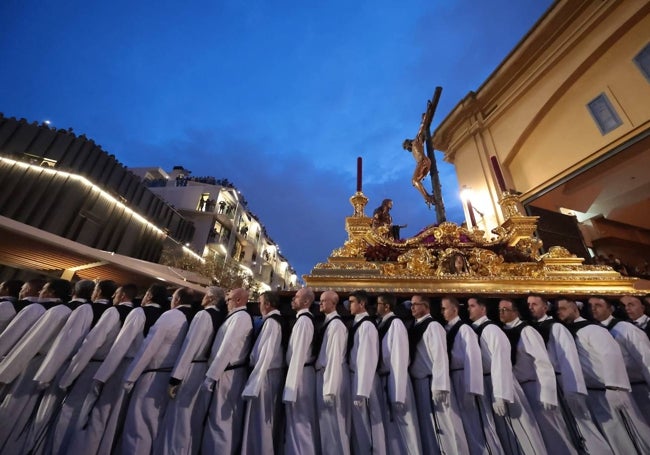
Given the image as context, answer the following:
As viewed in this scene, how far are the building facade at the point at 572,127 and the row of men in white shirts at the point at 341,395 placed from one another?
2819mm

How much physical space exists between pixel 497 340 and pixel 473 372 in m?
0.39

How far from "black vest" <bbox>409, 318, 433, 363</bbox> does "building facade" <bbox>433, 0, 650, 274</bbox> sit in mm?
2756

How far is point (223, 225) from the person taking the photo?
69.9 ft

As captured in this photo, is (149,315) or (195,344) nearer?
(195,344)

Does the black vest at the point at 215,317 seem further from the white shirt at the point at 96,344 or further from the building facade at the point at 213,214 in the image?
the building facade at the point at 213,214

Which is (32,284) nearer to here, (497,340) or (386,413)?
(386,413)

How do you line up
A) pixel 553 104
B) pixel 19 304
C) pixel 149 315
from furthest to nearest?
pixel 553 104 → pixel 19 304 → pixel 149 315

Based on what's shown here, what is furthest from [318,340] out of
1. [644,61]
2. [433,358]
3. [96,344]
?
[644,61]

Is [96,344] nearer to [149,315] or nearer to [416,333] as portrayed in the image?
[149,315]

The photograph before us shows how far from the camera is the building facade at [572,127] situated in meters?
5.29

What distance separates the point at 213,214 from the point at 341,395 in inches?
765

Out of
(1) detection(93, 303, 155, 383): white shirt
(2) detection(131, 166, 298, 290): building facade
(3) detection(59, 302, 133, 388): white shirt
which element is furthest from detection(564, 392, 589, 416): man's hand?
(2) detection(131, 166, 298, 290): building facade

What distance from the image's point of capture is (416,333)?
2771 mm

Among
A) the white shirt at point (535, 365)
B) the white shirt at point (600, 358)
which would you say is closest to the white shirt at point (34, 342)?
the white shirt at point (535, 365)
